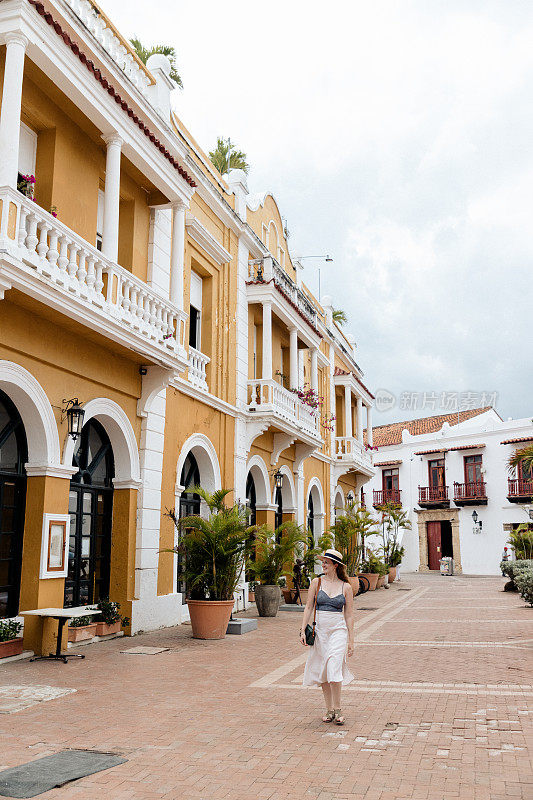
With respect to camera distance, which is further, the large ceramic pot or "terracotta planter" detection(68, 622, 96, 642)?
the large ceramic pot

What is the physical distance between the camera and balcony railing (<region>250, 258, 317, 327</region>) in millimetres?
17125

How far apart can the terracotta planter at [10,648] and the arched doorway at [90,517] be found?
155cm

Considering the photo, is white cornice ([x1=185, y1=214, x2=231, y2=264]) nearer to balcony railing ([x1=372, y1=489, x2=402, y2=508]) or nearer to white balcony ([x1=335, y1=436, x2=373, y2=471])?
white balcony ([x1=335, y1=436, x2=373, y2=471])

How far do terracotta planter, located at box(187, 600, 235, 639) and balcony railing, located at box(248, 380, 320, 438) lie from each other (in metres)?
5.85

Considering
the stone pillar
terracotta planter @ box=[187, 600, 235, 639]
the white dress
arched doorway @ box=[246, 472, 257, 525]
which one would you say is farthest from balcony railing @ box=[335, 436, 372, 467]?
the white dress

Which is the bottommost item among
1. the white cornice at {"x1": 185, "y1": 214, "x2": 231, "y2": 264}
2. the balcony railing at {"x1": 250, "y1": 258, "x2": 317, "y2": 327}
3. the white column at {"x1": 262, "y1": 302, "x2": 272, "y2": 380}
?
the white column at {"x1": 262, "y1": 302, "x2": 272, "y2": 380}

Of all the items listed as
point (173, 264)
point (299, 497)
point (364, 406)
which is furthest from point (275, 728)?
point (364, 406)

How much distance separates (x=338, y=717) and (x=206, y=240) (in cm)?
1056

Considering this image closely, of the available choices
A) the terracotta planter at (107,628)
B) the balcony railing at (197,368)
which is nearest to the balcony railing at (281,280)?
the balcony railing at (197,368)

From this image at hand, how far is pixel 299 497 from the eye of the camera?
68.0 ft

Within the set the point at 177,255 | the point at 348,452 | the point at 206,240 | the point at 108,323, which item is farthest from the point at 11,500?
the point at 348,452

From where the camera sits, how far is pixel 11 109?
806 centimetres

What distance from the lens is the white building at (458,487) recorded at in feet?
125

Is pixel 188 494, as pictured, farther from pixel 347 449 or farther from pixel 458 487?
pixel 458 487
